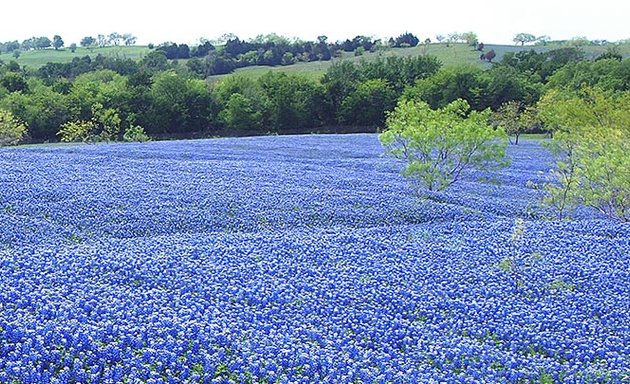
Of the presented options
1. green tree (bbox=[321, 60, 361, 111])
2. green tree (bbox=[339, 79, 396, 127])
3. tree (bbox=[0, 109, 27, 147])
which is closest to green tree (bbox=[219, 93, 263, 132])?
green tree (bbox=[321, 60, 361, 111])

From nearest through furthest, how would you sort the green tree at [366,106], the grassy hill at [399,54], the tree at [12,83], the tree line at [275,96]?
1. the tree line at [275,96]
2. the green tree at [366,106]
3. the tree at [12,83]
4. the grassy hill at [399,54]

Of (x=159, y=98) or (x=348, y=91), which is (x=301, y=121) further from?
(x=159, y=98)

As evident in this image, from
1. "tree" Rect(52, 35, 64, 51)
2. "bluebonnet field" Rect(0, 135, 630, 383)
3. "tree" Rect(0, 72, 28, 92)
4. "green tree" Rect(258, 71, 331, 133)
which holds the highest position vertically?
"tree" Rect(52, 35, 64, 51)

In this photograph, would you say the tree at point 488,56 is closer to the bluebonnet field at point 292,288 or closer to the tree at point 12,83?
the tree at point 12,83

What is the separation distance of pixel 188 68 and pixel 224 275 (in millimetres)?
106098

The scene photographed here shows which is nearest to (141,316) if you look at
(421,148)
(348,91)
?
(421,148)

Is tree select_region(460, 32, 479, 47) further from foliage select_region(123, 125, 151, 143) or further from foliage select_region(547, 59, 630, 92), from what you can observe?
foliage select_region(123, 125, 151, 143)

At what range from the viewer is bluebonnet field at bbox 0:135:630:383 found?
27.2 feet

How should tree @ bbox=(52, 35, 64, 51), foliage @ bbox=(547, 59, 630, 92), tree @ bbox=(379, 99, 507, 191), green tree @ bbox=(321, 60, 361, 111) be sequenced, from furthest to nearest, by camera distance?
1. tree @ bbox=(52, 35, 64, 51)
2. green tree @ bbox=(321, 60, 361, 111)
3. foliage @ bbox=(547, 59, 630, 92)
4. tree @ bbox=(379, 99, 507, 191)

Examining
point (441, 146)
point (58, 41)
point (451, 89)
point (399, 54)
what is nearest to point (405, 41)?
point (399, 54)

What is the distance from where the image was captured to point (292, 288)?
11.8 metres

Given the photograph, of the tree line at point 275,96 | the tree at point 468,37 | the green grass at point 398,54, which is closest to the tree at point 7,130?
the tree line at point 275,96

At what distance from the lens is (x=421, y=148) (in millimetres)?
27203

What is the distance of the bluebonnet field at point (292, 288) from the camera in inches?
327
